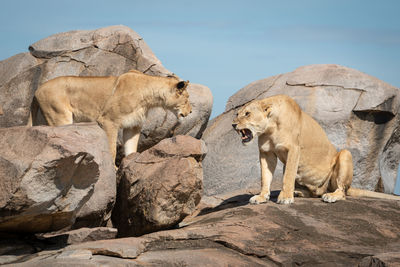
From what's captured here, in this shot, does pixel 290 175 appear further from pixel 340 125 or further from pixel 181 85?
pixel 340 125

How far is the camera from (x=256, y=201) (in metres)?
8.34

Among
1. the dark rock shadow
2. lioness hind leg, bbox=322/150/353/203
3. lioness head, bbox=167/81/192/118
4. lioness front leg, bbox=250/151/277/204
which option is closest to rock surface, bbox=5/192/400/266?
lioness front leg, bbox=250/151/277/204

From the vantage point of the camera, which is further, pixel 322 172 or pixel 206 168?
pixel 206 168

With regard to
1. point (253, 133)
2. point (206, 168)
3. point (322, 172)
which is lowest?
point (206, 168)

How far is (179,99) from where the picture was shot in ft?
37.1

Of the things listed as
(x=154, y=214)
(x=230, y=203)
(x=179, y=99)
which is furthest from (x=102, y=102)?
(x=154, y=214)

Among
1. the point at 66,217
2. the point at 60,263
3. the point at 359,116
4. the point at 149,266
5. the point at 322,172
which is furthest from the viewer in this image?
the point at 359,116

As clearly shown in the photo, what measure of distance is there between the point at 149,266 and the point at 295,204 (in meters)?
3.20

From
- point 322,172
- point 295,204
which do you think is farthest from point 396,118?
point 295,204

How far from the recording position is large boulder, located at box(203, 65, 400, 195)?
44.4ft

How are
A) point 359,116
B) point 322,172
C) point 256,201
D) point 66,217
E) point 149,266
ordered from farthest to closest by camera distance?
point 359,116 < point 322,172 < point 256,201 < point 66,217 < point 149,266

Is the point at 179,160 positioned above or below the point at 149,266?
above

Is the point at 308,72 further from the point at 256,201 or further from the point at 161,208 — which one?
the point at 161,208

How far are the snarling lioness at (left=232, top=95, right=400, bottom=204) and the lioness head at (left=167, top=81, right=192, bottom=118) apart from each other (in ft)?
9.42
